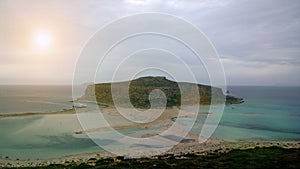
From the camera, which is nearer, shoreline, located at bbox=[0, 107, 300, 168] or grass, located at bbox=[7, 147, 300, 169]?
grass, located at bbox=[7, 147, 300, 169]

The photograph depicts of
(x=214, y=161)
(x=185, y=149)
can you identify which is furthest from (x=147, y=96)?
(x=214, y=161)

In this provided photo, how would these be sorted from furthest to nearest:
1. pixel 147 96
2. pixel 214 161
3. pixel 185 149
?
pixel 147 96 → pixel 185 149 → pixel 214 161

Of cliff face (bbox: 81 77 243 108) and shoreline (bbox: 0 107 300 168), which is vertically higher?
cliff face (bbox: 81 77 243 108)

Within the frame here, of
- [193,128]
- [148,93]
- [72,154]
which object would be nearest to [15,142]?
[72,154]

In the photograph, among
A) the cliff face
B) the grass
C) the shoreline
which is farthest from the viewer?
the cliff face

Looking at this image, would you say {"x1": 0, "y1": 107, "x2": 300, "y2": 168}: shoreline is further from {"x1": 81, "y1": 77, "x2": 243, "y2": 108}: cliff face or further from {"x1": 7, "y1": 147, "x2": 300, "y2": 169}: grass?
{"x1": 81, "y1": 77, "x2": 243, "y2": 108}: cliff face

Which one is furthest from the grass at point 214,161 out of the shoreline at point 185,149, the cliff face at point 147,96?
the cliff face at point 147,96

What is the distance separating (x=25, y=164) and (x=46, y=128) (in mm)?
13603

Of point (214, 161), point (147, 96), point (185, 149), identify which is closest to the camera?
point (214, 161)

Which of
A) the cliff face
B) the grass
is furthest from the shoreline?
the cliff face

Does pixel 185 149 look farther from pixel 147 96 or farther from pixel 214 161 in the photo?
pixel 147 96

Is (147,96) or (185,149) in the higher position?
(147,96)

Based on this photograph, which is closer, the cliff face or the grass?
the grass

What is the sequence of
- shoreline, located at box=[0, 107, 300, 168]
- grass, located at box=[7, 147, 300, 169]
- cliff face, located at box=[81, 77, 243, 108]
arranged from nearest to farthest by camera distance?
grass, located at box=[7, 147, 300, 169], shoreline, located at box=[0, 107, 300, 168], cliff face, located at box=[81, 77, 243, 108]
